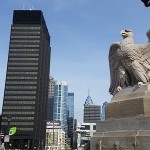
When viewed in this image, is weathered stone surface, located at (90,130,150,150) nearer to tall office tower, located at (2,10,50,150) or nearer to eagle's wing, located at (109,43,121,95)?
eagle's wing, located at (109,43,121,95)

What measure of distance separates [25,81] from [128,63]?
123228mm

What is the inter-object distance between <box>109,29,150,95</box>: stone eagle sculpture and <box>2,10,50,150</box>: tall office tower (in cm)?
11680

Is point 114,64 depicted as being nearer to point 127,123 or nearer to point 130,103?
point 130,103

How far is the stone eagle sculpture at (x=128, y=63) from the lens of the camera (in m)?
12.3

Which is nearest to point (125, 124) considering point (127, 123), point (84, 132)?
point (127, 123)

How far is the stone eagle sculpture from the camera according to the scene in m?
12.3

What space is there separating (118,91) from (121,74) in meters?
0.71

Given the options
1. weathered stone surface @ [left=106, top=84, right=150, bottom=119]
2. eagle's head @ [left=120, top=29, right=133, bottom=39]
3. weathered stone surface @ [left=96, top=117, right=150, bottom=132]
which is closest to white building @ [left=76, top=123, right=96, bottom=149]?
eagle's head @ [left=120, top=29, right=133, bottom=39]

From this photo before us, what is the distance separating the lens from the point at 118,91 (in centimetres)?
1279

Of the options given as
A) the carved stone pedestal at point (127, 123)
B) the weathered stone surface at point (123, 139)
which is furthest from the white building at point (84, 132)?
the weathered stone surface at point (123, 139)

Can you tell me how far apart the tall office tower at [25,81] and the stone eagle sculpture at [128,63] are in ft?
383

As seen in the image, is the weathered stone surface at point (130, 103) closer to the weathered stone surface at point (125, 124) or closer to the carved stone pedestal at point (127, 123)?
the carved stone pedestal at point (127, 123)

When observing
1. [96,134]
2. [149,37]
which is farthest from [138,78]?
[96,134]

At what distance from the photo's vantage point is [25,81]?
13362cm
